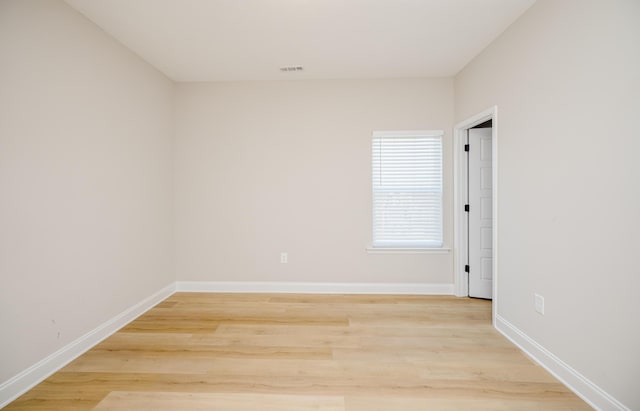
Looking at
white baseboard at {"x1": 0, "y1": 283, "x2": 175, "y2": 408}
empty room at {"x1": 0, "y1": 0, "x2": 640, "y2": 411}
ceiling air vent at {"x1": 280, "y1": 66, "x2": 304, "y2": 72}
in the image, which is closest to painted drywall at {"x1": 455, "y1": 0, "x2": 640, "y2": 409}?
empty room at {"x1": 0, "y1": 0, "x2": 640, "y2": 411}

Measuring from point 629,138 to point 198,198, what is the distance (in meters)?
4.02

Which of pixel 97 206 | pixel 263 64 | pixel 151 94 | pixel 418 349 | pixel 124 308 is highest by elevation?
pixel 263 64

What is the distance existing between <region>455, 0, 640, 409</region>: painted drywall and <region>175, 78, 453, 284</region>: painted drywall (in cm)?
122

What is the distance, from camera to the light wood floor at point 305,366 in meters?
1.82

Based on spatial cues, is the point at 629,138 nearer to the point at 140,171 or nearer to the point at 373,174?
the point at 373,174

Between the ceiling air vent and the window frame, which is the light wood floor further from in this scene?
the ceiling air vent

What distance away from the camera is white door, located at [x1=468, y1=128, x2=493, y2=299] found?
3553 mm

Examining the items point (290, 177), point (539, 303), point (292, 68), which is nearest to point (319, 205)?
point (290, 177)

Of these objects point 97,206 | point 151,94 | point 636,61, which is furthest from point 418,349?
point 151,94

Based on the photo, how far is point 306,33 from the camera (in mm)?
2684

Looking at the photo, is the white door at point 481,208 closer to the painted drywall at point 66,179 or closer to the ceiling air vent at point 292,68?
the ceiling air vent at point 292,68

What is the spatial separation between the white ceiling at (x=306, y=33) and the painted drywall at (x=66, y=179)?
397 mm

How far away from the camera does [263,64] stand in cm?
331

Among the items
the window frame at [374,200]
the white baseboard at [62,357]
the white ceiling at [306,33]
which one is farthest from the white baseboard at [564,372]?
the white baseboard at [62,357]
